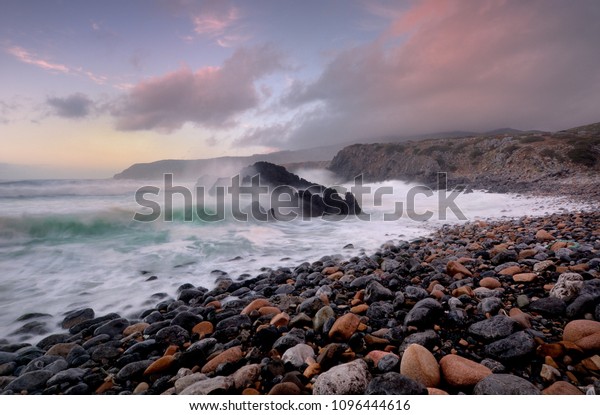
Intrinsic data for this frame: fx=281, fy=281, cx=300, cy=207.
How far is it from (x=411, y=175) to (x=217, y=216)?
3612 cm

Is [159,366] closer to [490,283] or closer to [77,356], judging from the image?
[77,356]

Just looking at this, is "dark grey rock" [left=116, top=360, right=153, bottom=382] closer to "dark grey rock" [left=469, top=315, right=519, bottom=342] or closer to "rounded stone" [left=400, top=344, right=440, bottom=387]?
"rounded stone" [left=400, top=344, right=440, bottom=387]

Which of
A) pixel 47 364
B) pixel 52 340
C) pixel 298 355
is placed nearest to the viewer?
pixel 298 355

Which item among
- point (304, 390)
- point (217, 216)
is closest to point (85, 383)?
point (304, 390)

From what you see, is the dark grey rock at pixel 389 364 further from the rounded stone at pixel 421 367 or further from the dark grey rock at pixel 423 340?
the dark grey rock at pixel 423 340

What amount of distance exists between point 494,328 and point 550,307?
2.36ft

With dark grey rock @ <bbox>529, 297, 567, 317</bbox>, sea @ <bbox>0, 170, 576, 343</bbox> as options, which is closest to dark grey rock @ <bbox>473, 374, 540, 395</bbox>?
dark grey rock @ <bbox>529, 297, 567, 317</bbox>

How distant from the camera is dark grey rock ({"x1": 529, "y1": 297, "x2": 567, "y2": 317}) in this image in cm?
254

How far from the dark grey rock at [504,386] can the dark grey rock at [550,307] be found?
1176mm

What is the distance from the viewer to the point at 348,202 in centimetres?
1548

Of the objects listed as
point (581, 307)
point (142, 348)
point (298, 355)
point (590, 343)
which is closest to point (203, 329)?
point (142, 348)

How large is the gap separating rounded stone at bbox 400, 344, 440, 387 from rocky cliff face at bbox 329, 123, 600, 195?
60.7 feet

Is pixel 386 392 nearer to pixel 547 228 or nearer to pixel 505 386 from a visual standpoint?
pixel 505 386

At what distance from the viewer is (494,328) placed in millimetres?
2361
